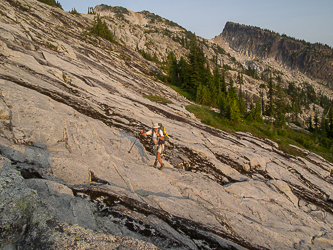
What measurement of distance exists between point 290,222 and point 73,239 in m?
11.5

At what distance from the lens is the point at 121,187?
22.4ft

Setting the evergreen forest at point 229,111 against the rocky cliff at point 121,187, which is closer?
the rocky cliff at point 121,187

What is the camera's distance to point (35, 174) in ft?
17.4

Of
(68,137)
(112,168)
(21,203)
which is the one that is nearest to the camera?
(21,203)

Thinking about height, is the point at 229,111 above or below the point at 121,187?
above

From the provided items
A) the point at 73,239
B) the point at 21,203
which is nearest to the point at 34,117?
the point at 21,203

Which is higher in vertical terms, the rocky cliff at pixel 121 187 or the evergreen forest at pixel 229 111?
the evergreen forest at pixel 229 111

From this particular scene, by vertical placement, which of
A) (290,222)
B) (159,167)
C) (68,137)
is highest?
(68,137)

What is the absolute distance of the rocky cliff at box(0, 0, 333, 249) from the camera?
126 inches

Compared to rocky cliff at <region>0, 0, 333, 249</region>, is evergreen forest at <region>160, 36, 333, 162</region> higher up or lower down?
higher up

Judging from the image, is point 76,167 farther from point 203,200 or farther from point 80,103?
point 80,103

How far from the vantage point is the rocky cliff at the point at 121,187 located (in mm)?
3192

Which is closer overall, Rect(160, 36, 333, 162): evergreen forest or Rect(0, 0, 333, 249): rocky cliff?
Rect(0, 0, 333, 249): rocky cliff

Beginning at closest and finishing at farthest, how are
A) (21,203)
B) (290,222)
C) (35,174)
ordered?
(21,203) → (35,174) → (290,222)
